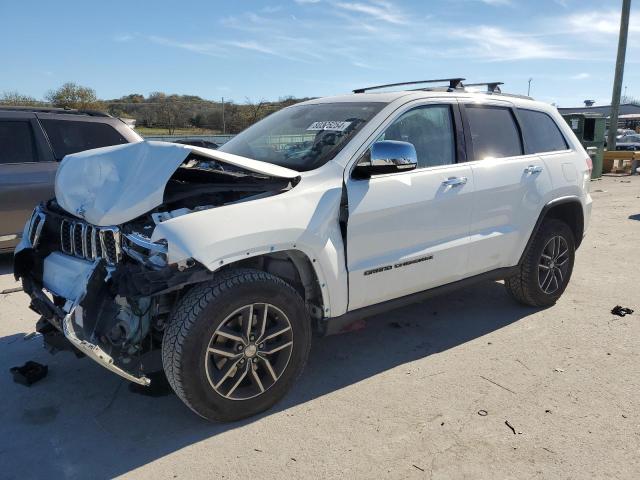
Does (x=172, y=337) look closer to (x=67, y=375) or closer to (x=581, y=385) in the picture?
(x=67, y=375)

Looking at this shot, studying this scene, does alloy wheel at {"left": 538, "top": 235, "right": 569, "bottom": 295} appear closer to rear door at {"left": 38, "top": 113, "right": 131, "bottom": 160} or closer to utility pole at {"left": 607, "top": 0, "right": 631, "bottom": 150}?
rear door at {"left": 38, "top": 113, "right": 131, "bottom": 160}

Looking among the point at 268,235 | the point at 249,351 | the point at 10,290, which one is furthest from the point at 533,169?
the point at 10,290

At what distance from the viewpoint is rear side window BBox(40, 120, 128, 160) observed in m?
6.36

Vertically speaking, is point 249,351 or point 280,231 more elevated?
point 280,231

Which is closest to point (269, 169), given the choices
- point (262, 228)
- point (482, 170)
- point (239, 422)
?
point (262, 228)

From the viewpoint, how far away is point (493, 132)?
4281 mm

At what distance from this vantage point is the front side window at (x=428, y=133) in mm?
3703

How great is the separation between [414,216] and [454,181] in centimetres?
48

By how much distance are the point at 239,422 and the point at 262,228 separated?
1138mm

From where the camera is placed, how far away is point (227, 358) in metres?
2.94

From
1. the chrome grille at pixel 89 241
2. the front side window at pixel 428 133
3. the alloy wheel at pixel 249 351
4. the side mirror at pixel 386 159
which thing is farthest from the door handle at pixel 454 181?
the chrome grille at pixel 89 241

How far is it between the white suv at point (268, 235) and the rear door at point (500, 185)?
16mm

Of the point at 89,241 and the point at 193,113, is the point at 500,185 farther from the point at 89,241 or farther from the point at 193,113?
the point at 193,113

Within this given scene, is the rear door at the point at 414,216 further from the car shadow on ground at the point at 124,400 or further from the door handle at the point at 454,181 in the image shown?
the car shadow on ground at the point at 124,400
